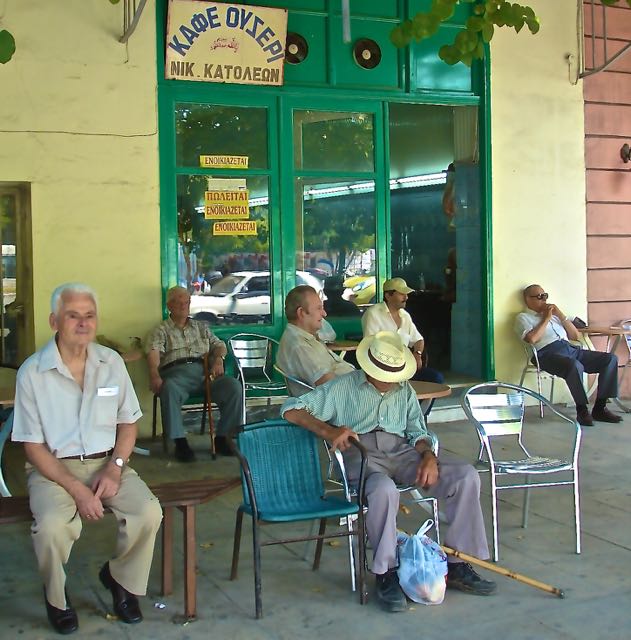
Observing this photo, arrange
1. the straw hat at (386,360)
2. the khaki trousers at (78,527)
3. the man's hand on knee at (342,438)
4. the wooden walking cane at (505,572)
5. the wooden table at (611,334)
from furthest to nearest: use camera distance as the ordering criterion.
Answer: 1. the wooden table at (611,334)
2. the straw hat at (386,360)
3. the man's hand on knee at (342,438)
4. the wooden walking cane at (505,572)
5. the khaki trousers at (78,527)

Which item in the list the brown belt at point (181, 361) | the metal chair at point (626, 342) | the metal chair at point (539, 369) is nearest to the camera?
the brown belt at point (181, 361)

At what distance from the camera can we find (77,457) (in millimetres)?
3832

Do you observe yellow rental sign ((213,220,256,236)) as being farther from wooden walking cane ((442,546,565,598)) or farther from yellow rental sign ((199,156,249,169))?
wooden walking cane ((442,546,565,598))

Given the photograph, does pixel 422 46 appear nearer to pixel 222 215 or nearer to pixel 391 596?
pixel 222 215

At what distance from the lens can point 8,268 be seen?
25.1 feet

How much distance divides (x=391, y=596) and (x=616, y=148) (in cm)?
658

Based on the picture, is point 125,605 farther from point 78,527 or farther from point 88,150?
point 88,150

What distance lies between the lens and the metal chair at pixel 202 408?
686 centimetres

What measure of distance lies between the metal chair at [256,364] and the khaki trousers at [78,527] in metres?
3.64

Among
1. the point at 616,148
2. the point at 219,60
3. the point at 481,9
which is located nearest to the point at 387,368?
the point at 481,9

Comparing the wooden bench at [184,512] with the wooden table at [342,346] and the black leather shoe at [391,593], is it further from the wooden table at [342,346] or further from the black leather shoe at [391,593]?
the wooden table at [342,346]

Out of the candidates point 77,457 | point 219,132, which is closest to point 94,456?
point 77,457

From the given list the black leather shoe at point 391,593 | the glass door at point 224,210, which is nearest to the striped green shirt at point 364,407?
the black leather shoe at point 391,593

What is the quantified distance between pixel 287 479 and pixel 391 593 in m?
0.72
